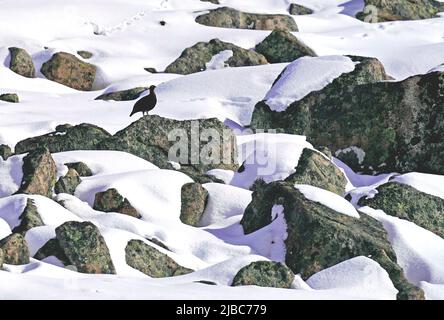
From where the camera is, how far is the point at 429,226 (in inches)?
547

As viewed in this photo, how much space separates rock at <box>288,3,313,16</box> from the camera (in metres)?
36.6

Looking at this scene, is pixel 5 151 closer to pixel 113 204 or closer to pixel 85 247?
pixel 113 204

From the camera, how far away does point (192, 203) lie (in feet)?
46.5

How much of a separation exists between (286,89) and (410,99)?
8.46 feet

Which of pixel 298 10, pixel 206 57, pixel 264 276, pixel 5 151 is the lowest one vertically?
pixel 298 10

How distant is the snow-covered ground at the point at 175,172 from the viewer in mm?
10312

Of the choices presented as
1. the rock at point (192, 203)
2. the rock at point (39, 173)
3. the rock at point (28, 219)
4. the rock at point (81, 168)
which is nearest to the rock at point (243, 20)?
the rock at point (81, 168)

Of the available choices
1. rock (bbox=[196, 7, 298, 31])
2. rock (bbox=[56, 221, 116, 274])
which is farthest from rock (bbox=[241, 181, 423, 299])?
rock (bbox=[196, 7, 298, 31])

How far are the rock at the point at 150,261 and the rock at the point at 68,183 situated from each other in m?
2.29

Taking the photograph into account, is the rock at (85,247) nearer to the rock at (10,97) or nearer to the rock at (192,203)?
the rock at (192,203)

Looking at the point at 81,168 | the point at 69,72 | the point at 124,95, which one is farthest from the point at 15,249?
the point at 69,72

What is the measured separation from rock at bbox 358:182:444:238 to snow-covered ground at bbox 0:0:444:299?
33 cm

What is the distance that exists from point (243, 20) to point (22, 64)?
8.87 m

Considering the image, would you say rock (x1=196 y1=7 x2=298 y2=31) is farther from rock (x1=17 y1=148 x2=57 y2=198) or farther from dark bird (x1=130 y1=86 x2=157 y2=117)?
rock (x1=17 y1=148 x2=57 y2=198)
